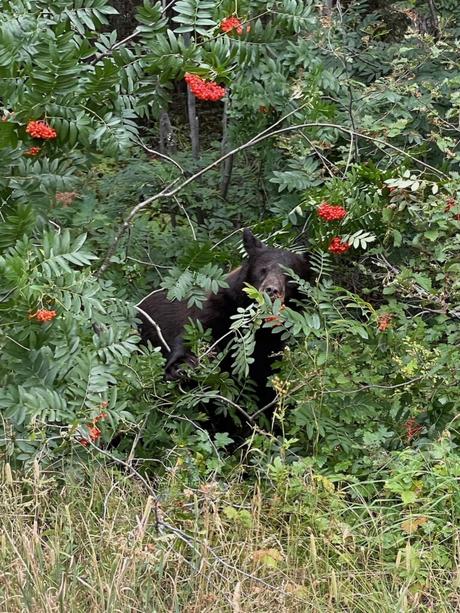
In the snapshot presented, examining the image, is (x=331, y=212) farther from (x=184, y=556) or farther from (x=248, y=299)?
(x=184, y=556)

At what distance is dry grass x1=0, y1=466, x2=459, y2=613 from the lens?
4.27m

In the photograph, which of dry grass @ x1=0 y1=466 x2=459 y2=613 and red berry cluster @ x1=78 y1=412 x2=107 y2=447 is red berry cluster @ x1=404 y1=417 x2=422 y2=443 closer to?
dry grass @ x1=0 y1=466 x2=459 y2=613

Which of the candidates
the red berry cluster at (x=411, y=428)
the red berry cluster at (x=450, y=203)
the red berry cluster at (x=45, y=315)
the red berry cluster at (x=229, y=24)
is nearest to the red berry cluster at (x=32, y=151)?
the red berry cluster at (x=45, y=315)

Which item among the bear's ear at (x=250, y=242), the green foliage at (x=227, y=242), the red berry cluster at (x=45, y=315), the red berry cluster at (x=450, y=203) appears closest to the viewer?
the red berry cluster at (x=45, y=315)

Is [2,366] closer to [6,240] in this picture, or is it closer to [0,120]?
[6,240]

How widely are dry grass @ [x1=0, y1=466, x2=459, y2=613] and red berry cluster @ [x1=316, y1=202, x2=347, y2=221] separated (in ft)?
5.74

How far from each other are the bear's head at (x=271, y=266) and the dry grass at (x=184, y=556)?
195 centimetres

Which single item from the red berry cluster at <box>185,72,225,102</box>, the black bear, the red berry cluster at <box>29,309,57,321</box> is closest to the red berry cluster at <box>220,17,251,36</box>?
the red berry cluster at <box>185,72,225,102</box>

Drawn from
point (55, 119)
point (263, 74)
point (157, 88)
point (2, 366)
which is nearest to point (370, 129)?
point (263, 74)

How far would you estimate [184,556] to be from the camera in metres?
4.91

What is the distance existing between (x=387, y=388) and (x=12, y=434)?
210cm

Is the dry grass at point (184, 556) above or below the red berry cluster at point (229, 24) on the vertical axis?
below

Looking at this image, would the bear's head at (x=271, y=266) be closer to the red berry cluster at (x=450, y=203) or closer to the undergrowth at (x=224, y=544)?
the red berry cluster at (x=450, y=203)

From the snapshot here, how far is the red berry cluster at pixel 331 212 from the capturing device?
640 centimetres
